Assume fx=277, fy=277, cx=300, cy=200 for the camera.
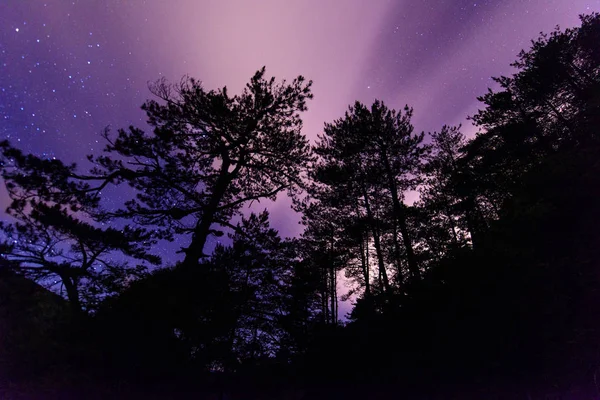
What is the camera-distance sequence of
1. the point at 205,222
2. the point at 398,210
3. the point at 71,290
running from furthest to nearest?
the point at 398,210
the point at 205,222
the point at 71,290

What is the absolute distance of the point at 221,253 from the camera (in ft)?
35.6

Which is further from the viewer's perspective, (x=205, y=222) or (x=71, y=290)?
(x=205, y=222)

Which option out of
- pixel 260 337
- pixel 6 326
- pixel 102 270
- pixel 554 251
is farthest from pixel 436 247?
pixel 6 326

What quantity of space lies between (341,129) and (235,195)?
29.9ft

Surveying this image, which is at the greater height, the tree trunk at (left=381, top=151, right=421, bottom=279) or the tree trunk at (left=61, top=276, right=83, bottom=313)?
the tree trunk at (left=381, top=151, right=421, bottom=279)

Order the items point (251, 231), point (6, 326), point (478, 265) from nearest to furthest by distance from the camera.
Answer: point (478, 265)
point (6, 326)
point (251, 231)

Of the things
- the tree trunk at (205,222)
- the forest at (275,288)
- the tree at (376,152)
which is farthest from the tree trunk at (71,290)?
the tree at (376,152)

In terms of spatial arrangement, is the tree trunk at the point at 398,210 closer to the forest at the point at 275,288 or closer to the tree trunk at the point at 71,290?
the forest at the point at 275,288

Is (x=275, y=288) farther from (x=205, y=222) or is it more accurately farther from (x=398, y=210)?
(x=398, y=210)

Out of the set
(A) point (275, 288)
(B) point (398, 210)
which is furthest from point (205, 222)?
(B) point (398, 210)

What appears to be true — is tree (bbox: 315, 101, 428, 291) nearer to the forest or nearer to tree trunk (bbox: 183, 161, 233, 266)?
the forest

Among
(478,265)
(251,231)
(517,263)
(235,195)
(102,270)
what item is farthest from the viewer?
(235,195)

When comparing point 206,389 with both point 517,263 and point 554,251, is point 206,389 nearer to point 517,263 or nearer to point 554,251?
point 517,263

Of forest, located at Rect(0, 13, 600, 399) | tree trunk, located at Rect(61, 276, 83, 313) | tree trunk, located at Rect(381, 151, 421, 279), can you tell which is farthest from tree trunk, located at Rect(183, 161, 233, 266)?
tree trunk, located at Rect(381, 151, 421, 279)
